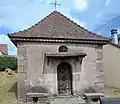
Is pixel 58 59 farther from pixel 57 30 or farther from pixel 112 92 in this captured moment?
pixel 112 92

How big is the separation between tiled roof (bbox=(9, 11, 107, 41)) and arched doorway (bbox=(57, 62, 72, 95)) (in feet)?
7.48

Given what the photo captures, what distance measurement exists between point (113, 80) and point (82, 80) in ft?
21.8

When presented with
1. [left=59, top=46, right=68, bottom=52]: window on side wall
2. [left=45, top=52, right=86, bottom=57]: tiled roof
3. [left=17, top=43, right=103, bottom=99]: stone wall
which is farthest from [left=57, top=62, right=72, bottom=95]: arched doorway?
[left=45, top=52, right=86, bottom=57]: tiled roof

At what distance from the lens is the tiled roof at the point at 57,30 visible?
65.0 feet

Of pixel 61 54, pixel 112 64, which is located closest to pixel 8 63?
pixel 112 64

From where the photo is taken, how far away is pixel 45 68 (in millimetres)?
19641

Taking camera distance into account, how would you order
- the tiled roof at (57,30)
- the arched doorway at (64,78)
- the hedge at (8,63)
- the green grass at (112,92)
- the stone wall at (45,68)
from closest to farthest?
the stone wall at (45,68), the tiled roof at (57,30), the arched doorway at (64,78), the green grass at (112,92), the hedge at (8,63)

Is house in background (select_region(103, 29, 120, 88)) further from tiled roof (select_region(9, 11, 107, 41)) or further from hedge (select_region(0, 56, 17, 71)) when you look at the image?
hedge (select_region(0, 56, 17, 71))

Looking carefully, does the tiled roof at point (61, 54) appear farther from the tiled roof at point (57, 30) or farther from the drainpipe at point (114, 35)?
the drainpipe at point (114, 35)

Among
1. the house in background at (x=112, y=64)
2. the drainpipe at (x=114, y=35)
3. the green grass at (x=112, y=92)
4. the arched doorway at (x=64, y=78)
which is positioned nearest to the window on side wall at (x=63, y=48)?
the arched doorway at (x=64, y=78)

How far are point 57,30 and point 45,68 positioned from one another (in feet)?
10.5

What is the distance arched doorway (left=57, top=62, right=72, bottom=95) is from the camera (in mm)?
20156

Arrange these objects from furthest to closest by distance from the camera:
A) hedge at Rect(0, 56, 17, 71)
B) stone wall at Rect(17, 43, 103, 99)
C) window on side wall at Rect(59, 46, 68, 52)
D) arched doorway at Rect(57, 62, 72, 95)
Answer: hedge at Rect(0, 56, 17, 71) → arched doorway at Rect(57, 62, 72, 95) → window on side wall at Rect(59, 46, 68, 52) → stone wall at Rect(17, 43, 103, 99)

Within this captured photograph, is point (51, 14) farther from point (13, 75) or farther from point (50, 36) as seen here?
point (13, 75)
